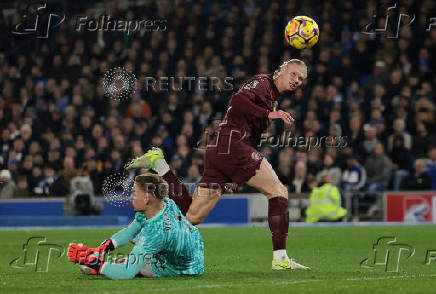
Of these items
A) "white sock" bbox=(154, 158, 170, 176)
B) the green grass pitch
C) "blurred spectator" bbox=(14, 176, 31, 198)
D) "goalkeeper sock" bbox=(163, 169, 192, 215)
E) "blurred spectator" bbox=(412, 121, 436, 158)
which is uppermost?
"blurred spectator" bbox=(412, 121, 436, 158)

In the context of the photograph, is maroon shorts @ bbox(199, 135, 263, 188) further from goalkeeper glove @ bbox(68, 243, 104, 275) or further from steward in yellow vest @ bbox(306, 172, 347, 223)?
steward in yellow vest @ bbox(306, 172, 347, 223)

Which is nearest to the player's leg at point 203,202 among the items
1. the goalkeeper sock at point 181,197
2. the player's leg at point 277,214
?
the goalkeeper sock at point 181,197

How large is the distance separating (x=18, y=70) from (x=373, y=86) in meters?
10.7

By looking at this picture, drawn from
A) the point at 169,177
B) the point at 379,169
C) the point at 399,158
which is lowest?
the point at 169,177

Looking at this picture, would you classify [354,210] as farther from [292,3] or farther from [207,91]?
[292,3]

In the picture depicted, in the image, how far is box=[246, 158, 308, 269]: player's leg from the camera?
9617mm

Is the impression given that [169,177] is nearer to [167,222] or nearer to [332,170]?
[167,222]

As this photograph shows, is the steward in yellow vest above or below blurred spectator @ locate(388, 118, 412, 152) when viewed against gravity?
below

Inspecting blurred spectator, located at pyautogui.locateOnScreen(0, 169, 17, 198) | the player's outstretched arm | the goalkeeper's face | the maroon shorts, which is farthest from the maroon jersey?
blurred spectator, located at pyautogui.locateOnScreen(0, 169, 17, 198)

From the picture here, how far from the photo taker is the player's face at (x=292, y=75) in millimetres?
10070

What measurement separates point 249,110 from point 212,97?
13.5 metres

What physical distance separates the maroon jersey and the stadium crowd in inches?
396

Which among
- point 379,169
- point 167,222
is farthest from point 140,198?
point 379,169

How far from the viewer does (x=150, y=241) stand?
8.33 m
